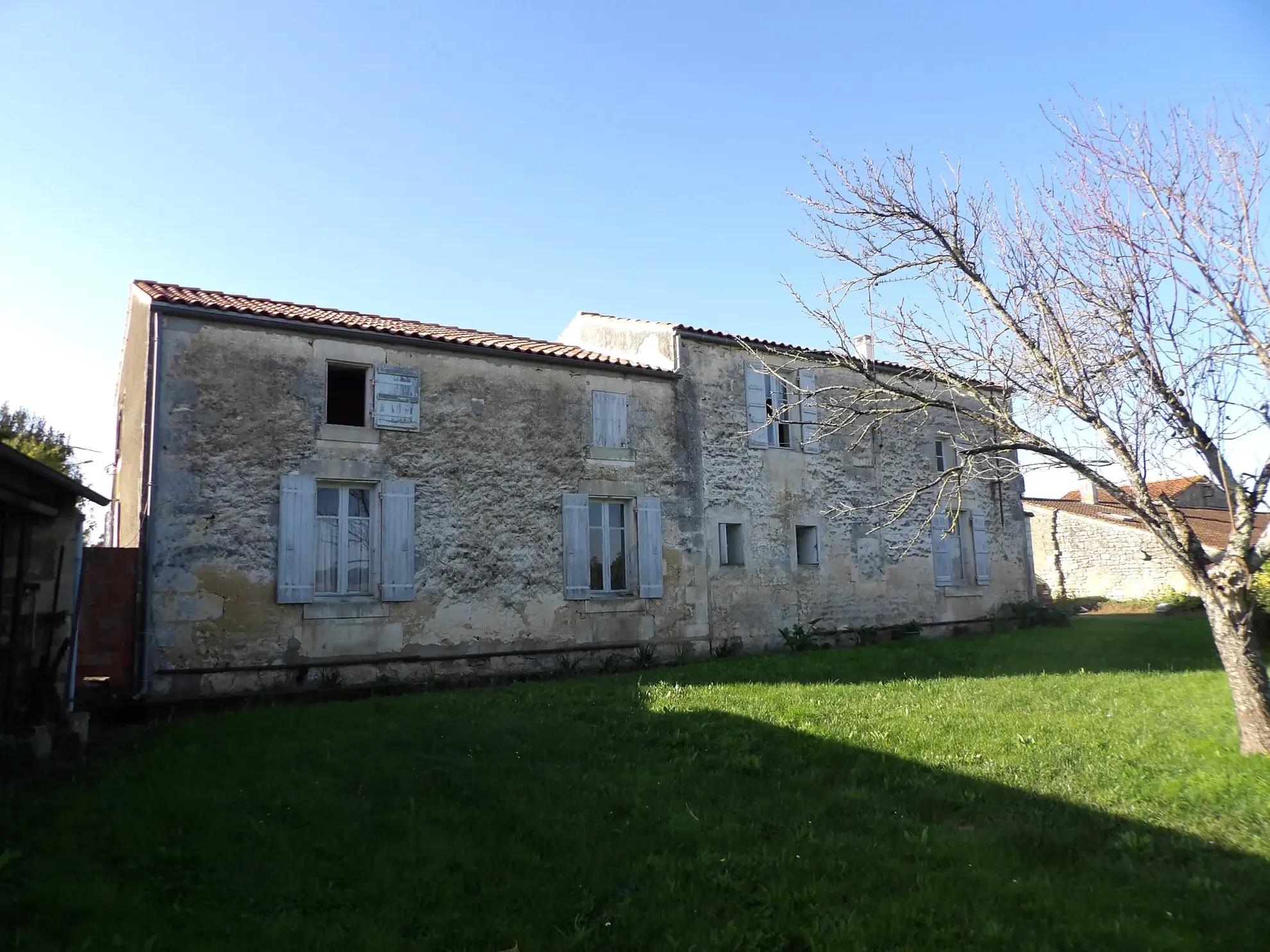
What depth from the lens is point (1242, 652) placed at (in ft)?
19.0

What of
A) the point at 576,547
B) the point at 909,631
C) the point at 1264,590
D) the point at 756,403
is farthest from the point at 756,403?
the point at 1264,590

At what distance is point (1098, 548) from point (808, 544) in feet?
48.4

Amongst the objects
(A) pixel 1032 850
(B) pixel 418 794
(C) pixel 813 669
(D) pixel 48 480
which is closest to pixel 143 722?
(D) pixel 48 480

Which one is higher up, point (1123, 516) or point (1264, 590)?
point (1123, 516)

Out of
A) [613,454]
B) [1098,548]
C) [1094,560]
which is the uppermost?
[613,454]

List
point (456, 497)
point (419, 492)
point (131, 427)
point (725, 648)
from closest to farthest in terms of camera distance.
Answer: point (419, 492), point (456, 497), point (131, 427), point (725, 648)

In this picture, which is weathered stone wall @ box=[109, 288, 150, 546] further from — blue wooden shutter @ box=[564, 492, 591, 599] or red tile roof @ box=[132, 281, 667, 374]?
blue wooden shutter @ box=[564, 492, 591, 599]

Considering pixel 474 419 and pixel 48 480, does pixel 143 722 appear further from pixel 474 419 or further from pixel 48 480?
pixel 474 419

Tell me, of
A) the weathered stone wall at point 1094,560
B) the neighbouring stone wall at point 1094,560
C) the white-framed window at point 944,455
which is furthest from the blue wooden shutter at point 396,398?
the weathered stone wall at point 1094,560

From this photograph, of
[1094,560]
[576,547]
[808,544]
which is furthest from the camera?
[1094,560]

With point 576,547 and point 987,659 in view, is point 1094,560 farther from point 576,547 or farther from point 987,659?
point 576,547

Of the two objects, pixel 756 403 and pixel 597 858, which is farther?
pixel 756 403

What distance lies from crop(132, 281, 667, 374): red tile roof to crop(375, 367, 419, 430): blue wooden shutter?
1.55ft

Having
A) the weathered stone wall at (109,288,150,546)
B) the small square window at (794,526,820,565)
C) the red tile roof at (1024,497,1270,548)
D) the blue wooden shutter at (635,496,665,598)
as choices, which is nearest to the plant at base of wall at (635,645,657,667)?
the blue wooden shutter at (635,496,665,598)
